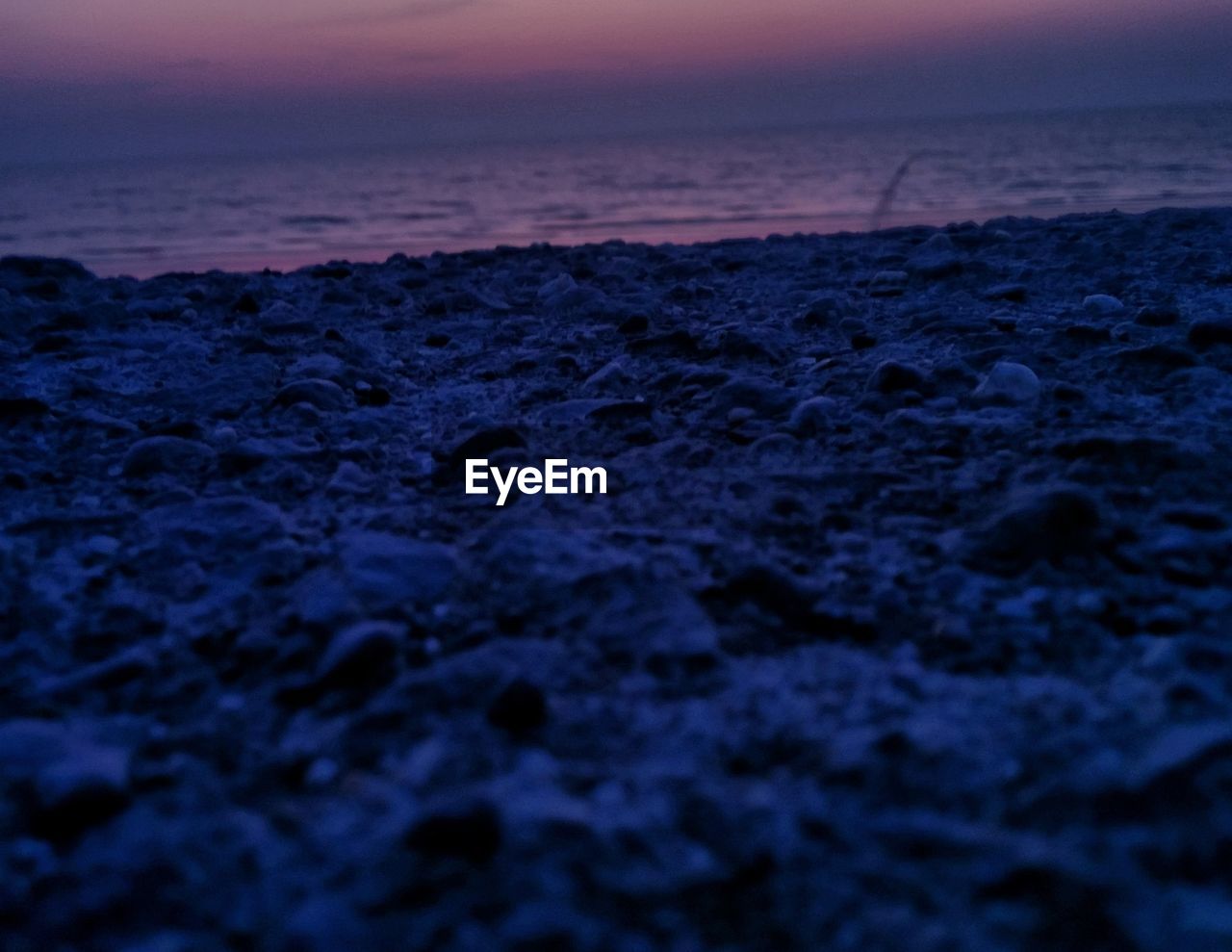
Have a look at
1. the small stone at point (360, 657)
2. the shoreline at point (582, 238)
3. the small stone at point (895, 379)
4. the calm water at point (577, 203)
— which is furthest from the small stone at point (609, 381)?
the calm water at point (577, 203)

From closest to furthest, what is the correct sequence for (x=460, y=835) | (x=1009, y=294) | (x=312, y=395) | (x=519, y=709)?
(x=460, y=835) < (x=519, y=709) < (x=312, y=395) < (x=1009, y=294)

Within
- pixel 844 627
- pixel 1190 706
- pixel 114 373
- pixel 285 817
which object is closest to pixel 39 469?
pixel 114 373

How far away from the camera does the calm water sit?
14094 mm

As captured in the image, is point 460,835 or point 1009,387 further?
point 1009,387

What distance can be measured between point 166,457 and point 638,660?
1.48 metres

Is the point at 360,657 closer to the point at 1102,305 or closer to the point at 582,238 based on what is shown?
the point at 1102,305

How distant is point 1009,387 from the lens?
2236mm

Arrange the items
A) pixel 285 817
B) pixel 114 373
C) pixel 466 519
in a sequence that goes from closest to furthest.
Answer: pixel 285 817 → pixel 466 519 → pixel 114 373

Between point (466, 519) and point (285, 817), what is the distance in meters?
0.86

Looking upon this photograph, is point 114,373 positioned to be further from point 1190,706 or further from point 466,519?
point 1190,706

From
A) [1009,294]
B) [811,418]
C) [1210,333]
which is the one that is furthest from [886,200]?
[811,418]

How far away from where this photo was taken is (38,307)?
156 inches

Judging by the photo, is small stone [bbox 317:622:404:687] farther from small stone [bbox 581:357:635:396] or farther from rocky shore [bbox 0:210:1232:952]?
small stone [bbox 581:357:635:396]

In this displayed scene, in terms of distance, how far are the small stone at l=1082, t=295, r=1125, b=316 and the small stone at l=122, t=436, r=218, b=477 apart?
120 inches
